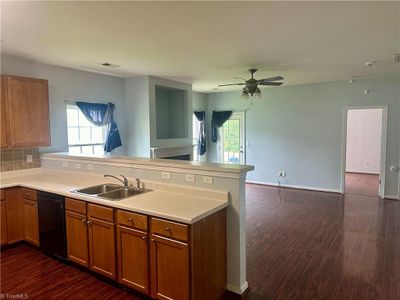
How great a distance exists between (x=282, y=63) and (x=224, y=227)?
3111 millimetres

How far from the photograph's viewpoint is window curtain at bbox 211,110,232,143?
816 centimetres

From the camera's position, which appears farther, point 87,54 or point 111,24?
point 87,54

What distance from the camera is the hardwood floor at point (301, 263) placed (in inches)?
105

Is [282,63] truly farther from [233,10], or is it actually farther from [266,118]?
[266,118]

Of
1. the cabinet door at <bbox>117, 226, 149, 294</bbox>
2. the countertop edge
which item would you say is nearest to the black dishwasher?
the countertop edge

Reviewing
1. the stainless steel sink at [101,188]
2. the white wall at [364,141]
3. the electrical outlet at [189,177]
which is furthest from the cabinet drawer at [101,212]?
the white wall at [364,141]

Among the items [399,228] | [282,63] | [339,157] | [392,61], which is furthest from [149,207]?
[339,157]

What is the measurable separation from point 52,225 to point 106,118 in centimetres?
273

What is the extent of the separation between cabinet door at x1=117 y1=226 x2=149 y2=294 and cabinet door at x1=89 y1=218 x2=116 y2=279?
10 centimetres

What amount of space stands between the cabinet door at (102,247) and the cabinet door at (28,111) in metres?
1.93

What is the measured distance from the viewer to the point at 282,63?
4.53m

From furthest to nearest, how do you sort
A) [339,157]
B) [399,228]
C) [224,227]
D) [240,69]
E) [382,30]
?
[339,157], [240,69], [399,228], [382,30], [224,227]

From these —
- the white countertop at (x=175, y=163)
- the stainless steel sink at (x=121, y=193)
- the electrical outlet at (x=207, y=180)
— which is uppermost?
the white countertop at (x=175, y=163)

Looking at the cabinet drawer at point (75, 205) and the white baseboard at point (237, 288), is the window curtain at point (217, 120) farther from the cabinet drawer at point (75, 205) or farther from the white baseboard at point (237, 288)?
the white baseboard at point (237, 288)
